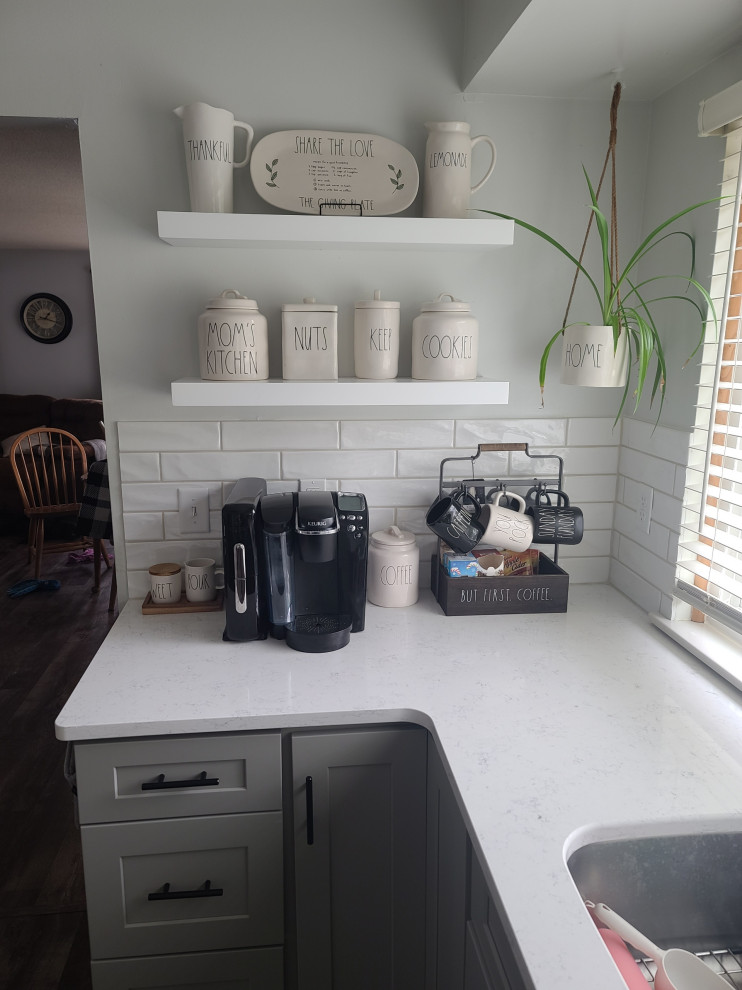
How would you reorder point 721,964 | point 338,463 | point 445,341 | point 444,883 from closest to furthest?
1. point 721,964
2. point 444,883
3. point 445,341
4. point 338,463

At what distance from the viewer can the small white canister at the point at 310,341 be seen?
1590 mm

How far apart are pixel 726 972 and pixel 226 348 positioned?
139 centimetres

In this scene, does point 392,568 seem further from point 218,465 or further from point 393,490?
point 218,465

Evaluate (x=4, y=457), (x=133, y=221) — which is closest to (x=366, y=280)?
(x=133, y=221)

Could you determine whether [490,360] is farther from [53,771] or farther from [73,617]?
[73,617]

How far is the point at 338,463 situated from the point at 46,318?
21.7 feet

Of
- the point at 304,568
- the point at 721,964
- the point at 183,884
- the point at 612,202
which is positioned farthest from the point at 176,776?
the point at 612,202

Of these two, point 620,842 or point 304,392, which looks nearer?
point 620,842

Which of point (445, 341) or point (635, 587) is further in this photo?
point (635, 587)

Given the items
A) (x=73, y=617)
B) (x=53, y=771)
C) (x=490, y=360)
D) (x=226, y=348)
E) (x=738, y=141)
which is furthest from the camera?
(x=73, y=617)

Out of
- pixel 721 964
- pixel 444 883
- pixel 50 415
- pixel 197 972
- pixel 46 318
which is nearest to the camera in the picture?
pixel 721 964

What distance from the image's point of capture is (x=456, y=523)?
1664 mm

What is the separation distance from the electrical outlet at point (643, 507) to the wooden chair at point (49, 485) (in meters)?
3.70

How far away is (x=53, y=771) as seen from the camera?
8.28 ft
